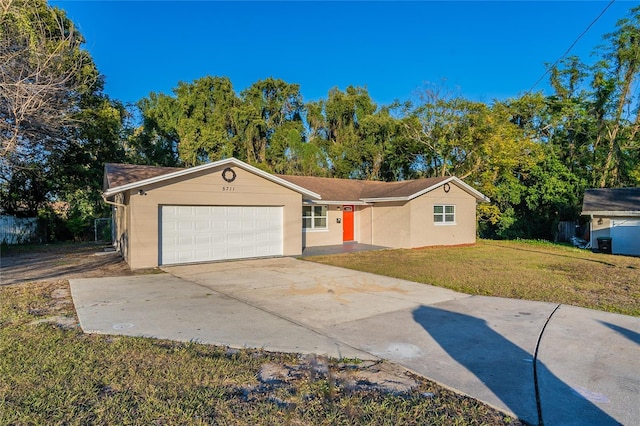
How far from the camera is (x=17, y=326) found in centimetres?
565

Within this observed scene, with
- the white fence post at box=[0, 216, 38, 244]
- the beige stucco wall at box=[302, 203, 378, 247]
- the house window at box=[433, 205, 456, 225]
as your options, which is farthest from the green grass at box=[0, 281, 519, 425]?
the white fence post at box=[0, 216, 38, 244]

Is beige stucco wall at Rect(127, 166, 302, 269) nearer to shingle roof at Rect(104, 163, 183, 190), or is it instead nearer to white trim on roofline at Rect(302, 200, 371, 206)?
shingle roof at Rect(104, 163, 183, 190)

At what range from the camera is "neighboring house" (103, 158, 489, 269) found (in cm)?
1191

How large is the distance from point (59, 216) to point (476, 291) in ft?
75.8

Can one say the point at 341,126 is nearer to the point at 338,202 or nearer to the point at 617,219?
the point at 338,202

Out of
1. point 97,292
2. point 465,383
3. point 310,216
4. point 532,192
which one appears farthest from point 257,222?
point 532,192

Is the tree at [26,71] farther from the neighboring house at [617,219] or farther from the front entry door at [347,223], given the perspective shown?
the neighboring house at [617,219]

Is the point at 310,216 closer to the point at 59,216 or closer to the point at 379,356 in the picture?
the point at 379,356

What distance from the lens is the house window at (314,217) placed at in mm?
17875

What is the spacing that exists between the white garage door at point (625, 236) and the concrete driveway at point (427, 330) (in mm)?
13305

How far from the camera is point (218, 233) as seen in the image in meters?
13.2

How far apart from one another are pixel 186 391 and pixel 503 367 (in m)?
3.47

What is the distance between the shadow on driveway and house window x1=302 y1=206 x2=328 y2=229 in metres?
11.6

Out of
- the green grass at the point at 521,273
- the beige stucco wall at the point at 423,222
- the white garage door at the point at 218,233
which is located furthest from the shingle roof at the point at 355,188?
the white garage door at the point at 218,233
